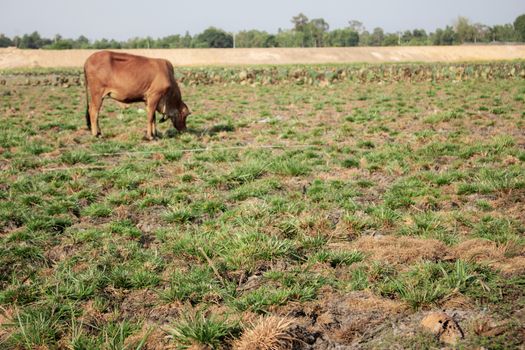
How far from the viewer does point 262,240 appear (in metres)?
4.88

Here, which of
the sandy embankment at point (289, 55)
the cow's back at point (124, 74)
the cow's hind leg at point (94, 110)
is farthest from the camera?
the sandy embankment at point (289, 55)

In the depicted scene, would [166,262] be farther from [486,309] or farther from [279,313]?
[486,309]

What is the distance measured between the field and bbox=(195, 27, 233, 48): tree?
11368 cm

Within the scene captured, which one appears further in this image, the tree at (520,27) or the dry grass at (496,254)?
the tree at (520,27)

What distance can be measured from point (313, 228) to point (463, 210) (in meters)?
2.17

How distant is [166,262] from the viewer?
15.0 ft

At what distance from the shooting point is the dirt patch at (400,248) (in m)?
4.41

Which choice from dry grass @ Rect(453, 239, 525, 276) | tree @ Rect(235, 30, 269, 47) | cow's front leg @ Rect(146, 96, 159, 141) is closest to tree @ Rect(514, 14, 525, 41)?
tree @ Rect(235, 30, 269, 47)

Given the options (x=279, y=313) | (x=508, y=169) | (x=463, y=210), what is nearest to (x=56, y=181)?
(x=279, y=313)

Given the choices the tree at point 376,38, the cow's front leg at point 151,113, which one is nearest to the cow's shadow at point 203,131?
the cow's front leg at point 151,113

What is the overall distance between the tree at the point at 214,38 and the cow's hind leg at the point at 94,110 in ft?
365

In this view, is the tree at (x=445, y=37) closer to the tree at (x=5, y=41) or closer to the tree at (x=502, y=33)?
the tree at (x=502, y=33)

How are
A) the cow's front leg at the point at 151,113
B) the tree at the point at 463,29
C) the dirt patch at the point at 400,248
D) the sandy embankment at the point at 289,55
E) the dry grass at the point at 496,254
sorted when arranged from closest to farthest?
1. the dry grass at the point at 496,254
2. the dirt patch at the point at 400,248
3. the cow's front leg at the point at 151,113
4. the sandy embankment at the point at 289,55
5. the tree at the point at 463,29

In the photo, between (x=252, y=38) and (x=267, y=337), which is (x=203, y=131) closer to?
(x=267, y=337)
